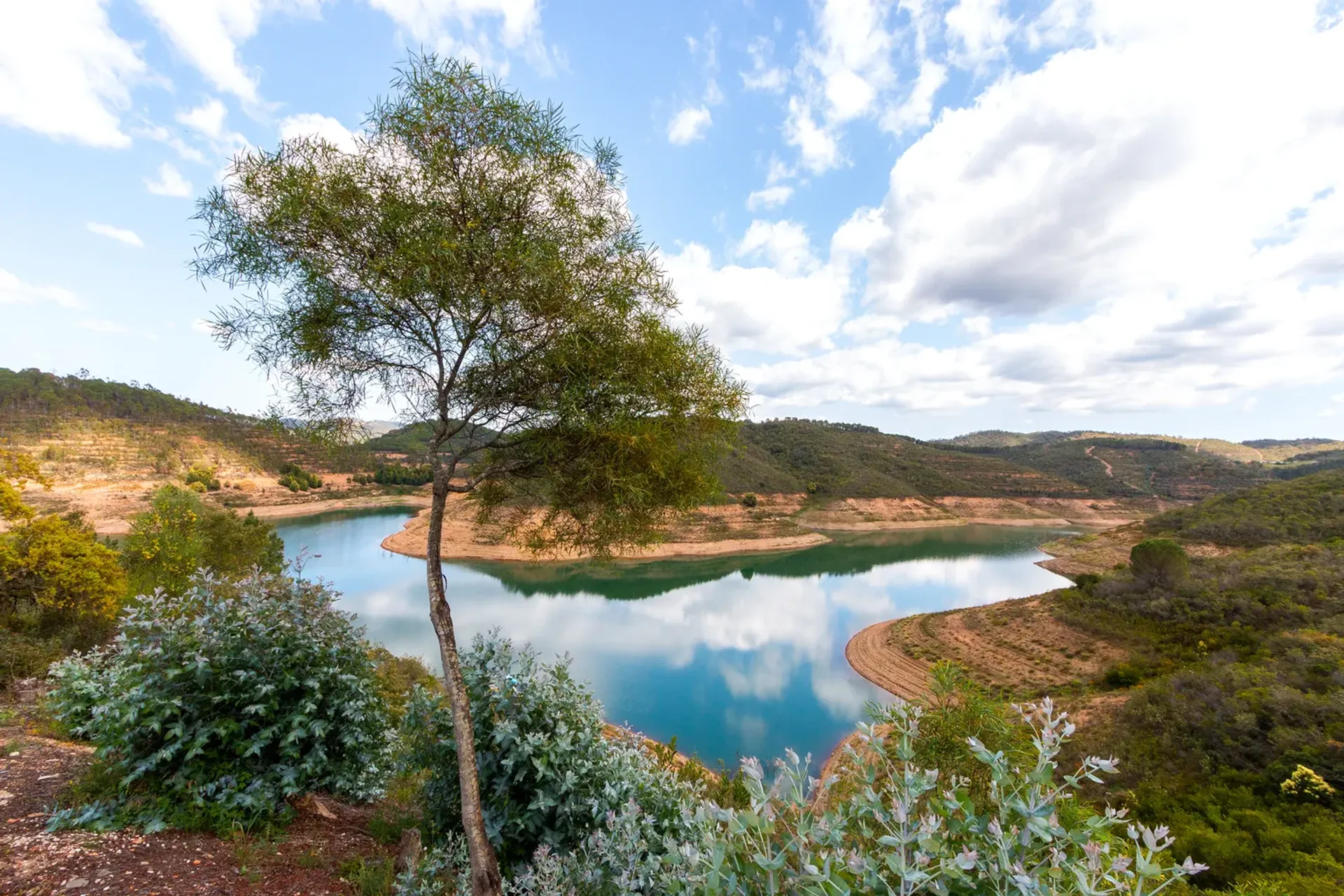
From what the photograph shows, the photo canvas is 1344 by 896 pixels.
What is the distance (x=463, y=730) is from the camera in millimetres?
3928

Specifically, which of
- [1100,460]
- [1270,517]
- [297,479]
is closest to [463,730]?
[1270,517]

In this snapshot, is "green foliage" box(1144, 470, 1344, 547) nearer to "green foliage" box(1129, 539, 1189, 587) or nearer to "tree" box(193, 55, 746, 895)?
"green foliage" box(1129, 539, 1189, 587)

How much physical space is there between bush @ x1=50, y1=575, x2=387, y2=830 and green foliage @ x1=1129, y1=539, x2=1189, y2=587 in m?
29.2

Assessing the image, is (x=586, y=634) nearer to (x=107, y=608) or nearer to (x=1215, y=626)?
(x=107, y=608)

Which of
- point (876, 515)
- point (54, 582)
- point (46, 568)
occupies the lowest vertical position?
point (876, 515)

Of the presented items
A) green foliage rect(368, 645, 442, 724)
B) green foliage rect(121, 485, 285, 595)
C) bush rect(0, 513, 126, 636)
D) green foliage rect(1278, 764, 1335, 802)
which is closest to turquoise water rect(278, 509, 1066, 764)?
green foliage rect(121, 485, 285, 595)

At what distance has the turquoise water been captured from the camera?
54.5ft

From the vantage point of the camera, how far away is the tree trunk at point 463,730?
3.71 metres

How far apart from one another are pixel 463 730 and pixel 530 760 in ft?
1.93

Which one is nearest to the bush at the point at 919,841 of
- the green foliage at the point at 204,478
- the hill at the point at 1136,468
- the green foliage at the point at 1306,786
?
the green foliage at the point at 1306,786

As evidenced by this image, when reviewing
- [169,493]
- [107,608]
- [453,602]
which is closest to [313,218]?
[107,608]

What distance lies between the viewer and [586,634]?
24203mm

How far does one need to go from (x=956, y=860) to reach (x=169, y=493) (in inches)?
909

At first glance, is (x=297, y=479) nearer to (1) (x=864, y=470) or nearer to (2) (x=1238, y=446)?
(1) (x=864, y=470)
